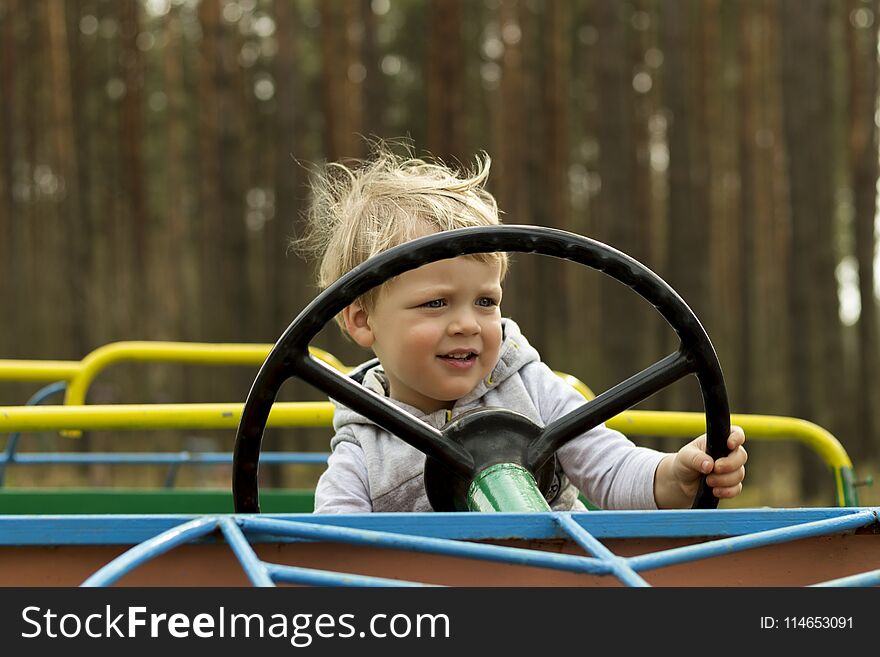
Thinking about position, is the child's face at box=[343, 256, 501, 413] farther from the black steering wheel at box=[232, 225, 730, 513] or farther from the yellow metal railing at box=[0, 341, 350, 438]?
the yellow metal railing at box=[0, 341, 350, 438]

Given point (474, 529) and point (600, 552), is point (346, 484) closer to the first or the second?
point (474, 529)

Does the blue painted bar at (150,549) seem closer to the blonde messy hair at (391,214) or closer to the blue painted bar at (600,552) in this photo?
the blue painted bar at (600,552)

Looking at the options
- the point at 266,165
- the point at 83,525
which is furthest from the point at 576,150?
the point at 83,525

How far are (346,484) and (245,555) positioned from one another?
73cm

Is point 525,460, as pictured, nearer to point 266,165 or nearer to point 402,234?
point 402,234

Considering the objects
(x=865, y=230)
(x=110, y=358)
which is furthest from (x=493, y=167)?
(x=110, y=358)

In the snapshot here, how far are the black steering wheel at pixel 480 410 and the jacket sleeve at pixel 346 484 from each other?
0.75ft

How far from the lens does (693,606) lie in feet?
2.83

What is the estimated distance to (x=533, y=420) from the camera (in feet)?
5.51

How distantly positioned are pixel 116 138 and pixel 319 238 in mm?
11551

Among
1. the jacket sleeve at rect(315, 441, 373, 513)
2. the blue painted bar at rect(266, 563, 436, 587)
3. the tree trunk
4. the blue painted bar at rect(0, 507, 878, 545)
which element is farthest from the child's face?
the tree trunk

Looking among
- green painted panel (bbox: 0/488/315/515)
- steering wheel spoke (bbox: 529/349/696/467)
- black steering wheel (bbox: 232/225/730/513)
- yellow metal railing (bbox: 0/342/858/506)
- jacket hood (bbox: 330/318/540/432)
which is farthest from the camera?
green painted panel (bbox: 0/488/315/515)

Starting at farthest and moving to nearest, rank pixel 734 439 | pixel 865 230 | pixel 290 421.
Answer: pixel 865 230
pixel 290 421
pixel 734 439

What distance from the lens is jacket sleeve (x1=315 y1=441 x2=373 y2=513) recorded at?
1.62 metres
